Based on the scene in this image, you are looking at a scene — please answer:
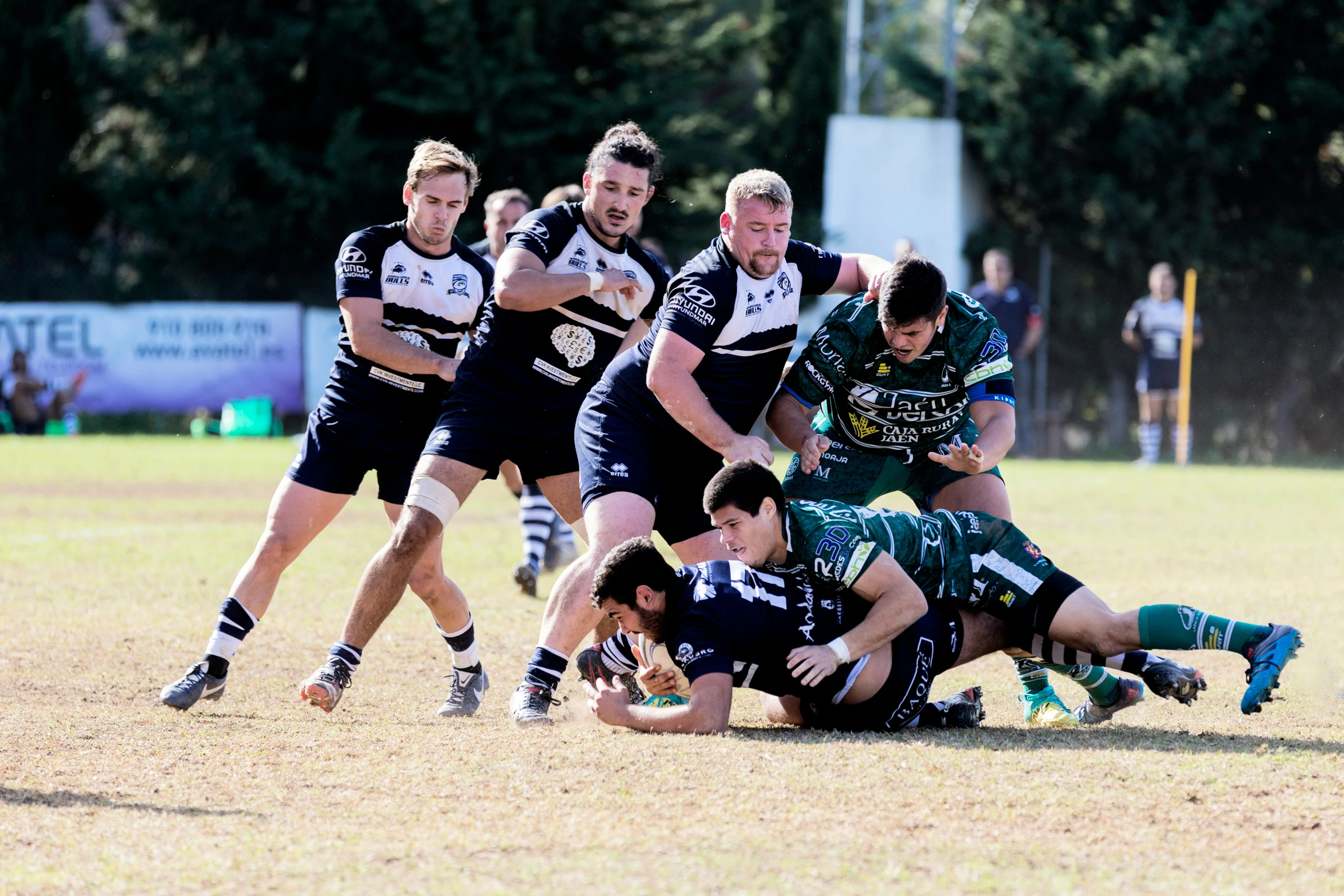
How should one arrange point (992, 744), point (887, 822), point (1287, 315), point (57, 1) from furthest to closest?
point (57, 1), point (1287, 315), point (992, 744), point (887, 822)

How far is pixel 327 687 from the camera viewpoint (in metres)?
5.98

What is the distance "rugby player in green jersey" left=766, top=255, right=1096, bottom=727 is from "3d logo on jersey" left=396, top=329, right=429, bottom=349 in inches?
57.3

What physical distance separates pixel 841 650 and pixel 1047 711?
1109 mm

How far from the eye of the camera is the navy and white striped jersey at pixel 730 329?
589cm

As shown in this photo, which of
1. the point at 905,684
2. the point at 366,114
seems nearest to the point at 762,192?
the point at 905,684

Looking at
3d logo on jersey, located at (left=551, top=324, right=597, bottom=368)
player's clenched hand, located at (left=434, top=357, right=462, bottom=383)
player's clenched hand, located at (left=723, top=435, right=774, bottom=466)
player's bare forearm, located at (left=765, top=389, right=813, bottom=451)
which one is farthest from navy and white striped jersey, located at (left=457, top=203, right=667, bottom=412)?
player's clenched hand, located at (left=723, top=435, right=774, bottom=466)

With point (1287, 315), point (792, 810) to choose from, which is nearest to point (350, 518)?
point (792, 810)

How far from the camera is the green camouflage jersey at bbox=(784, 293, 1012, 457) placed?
6.12 metres

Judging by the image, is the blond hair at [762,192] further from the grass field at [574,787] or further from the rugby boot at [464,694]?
the rugby boot at [464,694]

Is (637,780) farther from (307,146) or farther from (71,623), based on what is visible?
(307,146)

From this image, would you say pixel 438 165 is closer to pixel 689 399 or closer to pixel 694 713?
pixel 689 399

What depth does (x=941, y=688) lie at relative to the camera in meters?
6.78

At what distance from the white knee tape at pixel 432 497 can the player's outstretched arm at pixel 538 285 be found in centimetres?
73

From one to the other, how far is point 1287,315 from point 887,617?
889 inches
